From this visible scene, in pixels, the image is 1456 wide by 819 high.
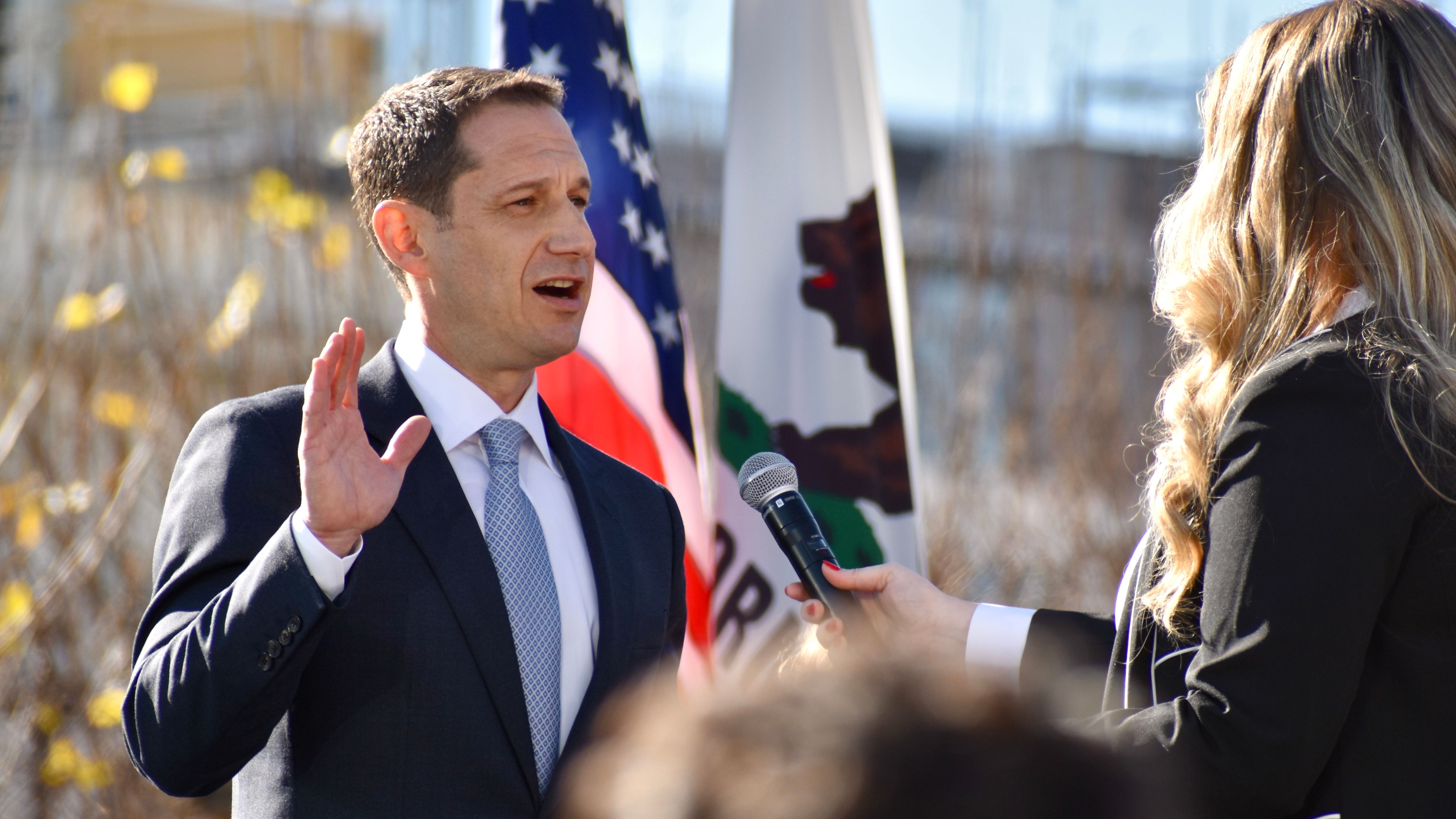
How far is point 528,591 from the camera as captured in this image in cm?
202

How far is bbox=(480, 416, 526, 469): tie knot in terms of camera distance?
85.1 inches

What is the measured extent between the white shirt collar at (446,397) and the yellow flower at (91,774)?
2.64 m

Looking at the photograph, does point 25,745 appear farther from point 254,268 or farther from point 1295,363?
point 1295,363

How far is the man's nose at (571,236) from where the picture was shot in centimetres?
230

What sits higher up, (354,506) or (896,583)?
(354,506)

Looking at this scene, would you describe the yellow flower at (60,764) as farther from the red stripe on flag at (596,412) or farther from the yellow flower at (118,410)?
the red stripe on flag at (596,412)

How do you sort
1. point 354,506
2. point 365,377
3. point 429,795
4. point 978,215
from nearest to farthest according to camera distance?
1. point 354,506
2. point 429,795
3. point 365,377
4. point 978,215

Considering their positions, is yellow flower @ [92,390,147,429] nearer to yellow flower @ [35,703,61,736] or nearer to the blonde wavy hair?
yellow flower @ [35,703,61,736]

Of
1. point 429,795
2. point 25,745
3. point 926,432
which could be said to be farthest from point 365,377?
point 926,432

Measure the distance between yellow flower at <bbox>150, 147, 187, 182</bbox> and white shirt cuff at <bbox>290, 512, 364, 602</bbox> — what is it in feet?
8.90

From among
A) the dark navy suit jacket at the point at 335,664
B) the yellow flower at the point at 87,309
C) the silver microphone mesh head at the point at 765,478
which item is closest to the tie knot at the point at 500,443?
the dark navy suit jacket at the point at 335,664

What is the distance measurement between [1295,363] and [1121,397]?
227 inches

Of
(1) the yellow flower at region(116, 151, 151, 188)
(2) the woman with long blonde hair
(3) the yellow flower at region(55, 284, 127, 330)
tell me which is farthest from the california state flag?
(3) the yellow flower at region(55, 284, 127, 330)

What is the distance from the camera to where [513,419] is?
224 cm
